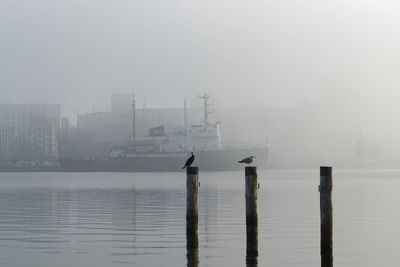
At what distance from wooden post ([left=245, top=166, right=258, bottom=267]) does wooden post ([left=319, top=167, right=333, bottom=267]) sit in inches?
68.7

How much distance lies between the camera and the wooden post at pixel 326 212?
1983cm

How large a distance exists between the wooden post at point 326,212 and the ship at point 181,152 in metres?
125

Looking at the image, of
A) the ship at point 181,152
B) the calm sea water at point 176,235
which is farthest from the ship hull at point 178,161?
the calm sea water at point 176,235

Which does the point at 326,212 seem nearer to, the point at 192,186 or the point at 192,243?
the point at 192,186

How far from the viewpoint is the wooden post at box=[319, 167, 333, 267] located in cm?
1983

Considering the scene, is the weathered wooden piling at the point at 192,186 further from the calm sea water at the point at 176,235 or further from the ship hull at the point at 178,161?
the ship hull at the point at 178,161

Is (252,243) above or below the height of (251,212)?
below

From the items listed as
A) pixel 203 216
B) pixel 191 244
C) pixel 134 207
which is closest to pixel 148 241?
pixel 191 244

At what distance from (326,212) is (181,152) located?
425ft

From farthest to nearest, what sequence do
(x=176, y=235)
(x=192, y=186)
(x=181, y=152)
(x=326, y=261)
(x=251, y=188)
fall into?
(x=181, y=152), (x=176, y=235), (x=192, y=186), (x=251, y=188), (x=326, y=261)

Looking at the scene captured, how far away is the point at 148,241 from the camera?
2417 cm

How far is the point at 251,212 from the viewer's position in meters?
22.5

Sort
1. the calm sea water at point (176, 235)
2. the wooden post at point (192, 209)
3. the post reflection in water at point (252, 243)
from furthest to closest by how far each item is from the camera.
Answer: the wooden post at point (192, 209)
the post reflection in water at point (252, 243)
the calm sea water at point (176, 235)

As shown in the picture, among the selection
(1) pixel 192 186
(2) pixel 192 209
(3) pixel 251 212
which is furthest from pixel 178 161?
(1) pixel 192 186
